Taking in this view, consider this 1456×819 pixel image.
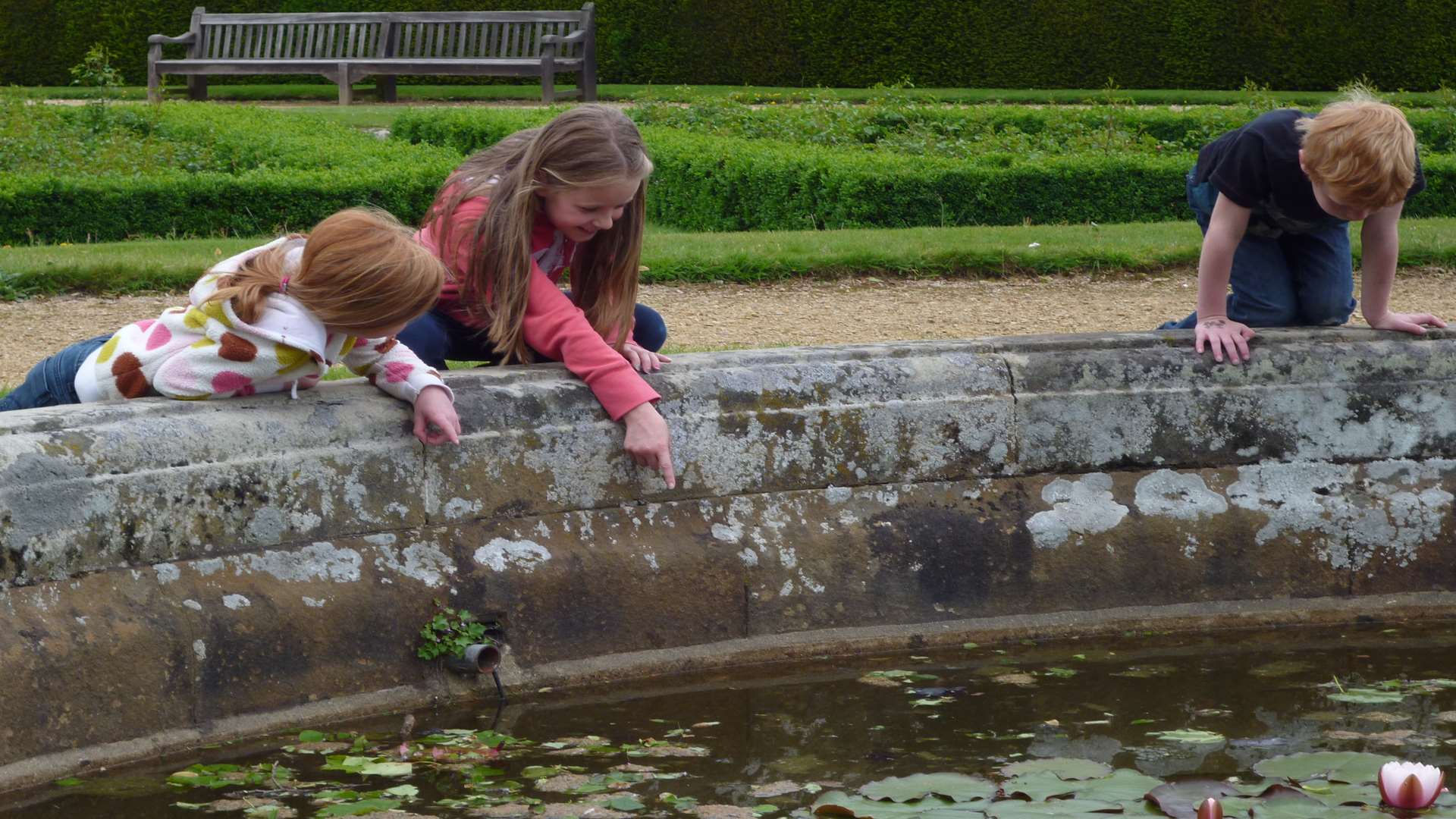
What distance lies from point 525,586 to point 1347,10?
17505mm

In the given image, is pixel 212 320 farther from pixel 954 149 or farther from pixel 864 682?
pixel 954 149

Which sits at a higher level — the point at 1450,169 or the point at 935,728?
the point at 1450,169

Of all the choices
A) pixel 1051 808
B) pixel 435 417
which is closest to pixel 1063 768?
pixel 1051 808

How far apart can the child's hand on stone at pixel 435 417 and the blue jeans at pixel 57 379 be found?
24.3 inches

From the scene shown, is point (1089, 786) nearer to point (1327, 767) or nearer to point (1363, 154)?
point (1327, 767)

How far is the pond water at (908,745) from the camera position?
2.36m

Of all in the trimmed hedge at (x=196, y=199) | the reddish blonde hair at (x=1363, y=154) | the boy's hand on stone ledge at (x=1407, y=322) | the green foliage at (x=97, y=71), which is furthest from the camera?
the green foliage at (x=97, y=71)

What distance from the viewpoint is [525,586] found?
2.97 metres

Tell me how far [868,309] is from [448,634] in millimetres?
4554

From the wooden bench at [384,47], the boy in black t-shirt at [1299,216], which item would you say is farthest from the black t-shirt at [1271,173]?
the wooden bench at [384,47]

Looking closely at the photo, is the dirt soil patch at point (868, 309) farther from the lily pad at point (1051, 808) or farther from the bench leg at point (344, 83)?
the bench leg at point (344, 83)

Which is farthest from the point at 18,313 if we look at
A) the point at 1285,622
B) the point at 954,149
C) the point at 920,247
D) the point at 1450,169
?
the point at 1450,169

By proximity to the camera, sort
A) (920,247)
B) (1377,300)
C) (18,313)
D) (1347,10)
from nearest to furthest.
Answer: (1377,300)
(18,313)
(920,247)
(1347,10)

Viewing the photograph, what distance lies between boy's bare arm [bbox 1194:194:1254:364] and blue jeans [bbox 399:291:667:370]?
1191mm
